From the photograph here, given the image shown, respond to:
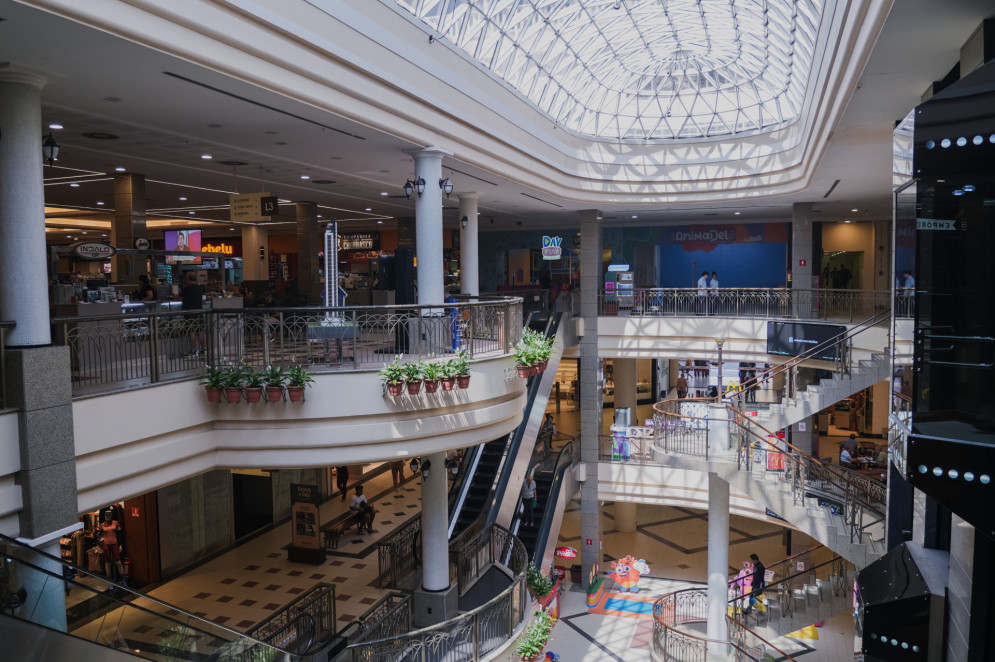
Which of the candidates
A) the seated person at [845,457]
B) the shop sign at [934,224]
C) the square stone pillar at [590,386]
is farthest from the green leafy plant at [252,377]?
the seated person at [845,457]

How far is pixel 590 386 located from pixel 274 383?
50.3ft

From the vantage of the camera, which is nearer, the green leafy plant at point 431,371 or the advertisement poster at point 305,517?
the green leafy plant at point 431,371

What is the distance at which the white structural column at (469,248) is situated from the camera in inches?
733

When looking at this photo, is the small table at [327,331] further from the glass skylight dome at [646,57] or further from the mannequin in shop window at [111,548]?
the mannequin in shop window at [111,548]

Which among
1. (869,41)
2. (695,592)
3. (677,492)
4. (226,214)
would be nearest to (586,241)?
(677,492)

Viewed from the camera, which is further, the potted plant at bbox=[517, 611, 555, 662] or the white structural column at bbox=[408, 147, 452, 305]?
the potted plant at bbox=[517, 611, 555, 662]

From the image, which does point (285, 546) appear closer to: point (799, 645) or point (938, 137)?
point (799, 645)

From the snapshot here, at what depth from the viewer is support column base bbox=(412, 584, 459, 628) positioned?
14094mm

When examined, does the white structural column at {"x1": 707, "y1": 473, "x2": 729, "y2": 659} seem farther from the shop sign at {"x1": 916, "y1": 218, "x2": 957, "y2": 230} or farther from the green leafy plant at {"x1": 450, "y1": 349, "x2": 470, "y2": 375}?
the shop sign at {"x1": 916, "y1": 218, "x2": 957, "y2": 230}

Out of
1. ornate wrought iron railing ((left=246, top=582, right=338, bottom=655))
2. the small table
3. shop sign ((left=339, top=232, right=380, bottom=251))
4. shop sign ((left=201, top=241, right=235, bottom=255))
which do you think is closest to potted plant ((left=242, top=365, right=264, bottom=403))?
the small table

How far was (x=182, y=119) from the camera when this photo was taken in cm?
1054

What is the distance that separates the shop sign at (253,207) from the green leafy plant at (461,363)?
201 inches

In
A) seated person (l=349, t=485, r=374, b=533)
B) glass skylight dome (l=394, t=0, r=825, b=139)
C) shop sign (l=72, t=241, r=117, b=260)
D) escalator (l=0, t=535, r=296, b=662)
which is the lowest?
seated person (l=349, t=485, r=374, b=533)

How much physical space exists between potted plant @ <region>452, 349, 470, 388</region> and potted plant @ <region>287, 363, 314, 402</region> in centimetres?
219
